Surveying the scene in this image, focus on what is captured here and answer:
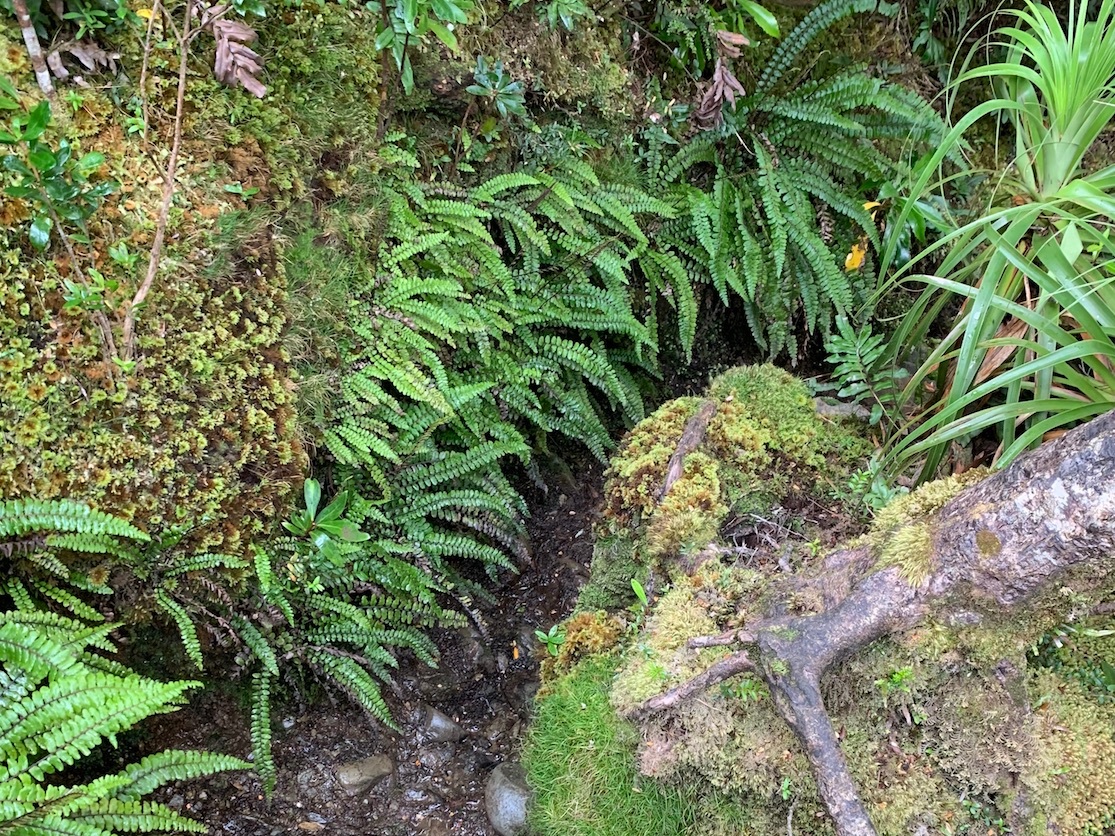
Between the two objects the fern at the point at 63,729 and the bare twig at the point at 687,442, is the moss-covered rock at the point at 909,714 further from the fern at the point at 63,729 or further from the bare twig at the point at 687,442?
the fern at the point at 63,729

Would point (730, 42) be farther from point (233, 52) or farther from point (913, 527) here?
point (913, 527)

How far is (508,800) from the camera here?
313 centimetres

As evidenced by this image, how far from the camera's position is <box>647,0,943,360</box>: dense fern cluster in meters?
4.07

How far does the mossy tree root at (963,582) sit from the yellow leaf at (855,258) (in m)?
2.48

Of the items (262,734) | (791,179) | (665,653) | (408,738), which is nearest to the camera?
(665,653)

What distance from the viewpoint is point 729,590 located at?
271 centimetres

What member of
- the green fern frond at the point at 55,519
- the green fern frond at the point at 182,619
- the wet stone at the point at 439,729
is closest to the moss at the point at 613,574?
the wet stone at the point at 439,729

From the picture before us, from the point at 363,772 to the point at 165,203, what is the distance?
269 centimetres

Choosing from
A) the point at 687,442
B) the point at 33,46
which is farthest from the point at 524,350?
the point at 33,46

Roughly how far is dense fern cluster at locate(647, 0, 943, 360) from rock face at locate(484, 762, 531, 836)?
2.88m

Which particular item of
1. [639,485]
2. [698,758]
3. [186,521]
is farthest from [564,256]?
[698,758]

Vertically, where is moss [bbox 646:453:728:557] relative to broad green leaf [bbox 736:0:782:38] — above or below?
below

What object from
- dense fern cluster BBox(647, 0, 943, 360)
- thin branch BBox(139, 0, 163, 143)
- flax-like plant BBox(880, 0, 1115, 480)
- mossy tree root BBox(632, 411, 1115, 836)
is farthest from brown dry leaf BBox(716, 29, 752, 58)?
mossy tree root BBox(632, 411, 1115, 836)

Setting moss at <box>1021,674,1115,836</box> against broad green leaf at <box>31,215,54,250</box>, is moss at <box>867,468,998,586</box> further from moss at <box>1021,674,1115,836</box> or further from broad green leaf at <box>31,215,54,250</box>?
broad green leaf at <box>31,215,54,250</box>
